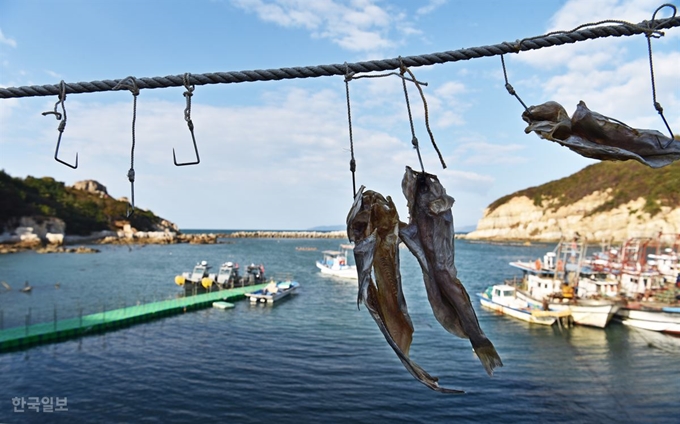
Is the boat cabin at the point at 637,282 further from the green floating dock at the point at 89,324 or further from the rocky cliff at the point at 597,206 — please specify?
the rocky cliff at the point at 597,206

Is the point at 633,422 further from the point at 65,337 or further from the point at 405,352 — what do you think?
the point at 65,337

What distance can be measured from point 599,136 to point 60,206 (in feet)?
410

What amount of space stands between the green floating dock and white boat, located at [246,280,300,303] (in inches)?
125

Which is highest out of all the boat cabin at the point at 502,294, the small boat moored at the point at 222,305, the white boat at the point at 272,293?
the boat cabin at the point at 502,294

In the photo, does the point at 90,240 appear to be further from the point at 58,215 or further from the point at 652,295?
the point at 652,295

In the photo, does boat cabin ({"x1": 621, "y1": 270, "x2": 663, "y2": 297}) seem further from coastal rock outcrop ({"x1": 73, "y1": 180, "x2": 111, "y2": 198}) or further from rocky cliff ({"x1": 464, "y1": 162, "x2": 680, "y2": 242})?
coastal rock outcrop ({"x1": 73, "y1": 180, "x2": 111, "y2": 198})

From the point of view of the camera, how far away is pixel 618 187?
110 metres

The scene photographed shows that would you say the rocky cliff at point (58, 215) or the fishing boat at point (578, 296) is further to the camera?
the rocky cliff at point (58, 215)

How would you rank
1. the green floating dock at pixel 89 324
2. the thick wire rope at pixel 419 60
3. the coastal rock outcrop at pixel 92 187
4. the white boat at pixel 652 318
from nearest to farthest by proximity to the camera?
the thick wire rope at pixel 419 60 < the green floating dock at pixel 89 324 < the white boat at pixel 652 318 < the coastal rock outcrop at pixel 92 187

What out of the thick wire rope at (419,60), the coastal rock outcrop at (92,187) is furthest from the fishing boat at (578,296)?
the coastal rock outcrop at (92,187)

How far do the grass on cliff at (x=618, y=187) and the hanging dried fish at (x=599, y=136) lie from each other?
96099 millimetres

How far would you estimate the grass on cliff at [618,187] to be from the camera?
309ft

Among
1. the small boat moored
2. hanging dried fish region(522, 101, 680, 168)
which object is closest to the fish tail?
hanging dried fish region(522, 101, 680, 168)

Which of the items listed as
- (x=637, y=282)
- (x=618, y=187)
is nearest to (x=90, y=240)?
(x=637, y=282)
